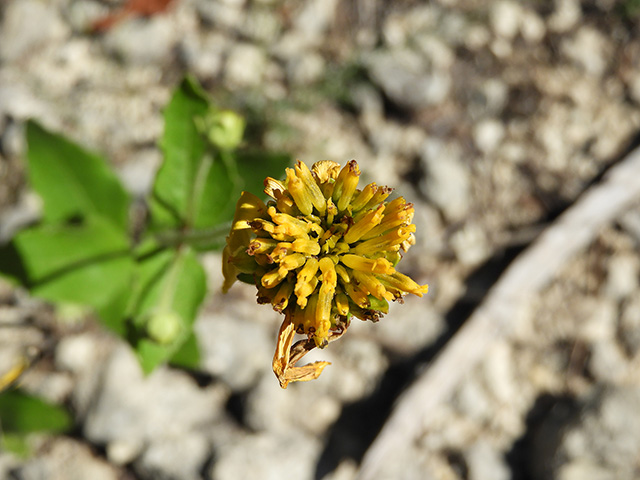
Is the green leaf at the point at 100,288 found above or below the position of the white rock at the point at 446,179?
below

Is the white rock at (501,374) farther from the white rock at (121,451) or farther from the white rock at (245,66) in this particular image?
the white rock at (245,66)

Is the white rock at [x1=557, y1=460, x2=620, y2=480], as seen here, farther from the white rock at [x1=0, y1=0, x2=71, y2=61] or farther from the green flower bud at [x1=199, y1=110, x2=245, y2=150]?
the white rock at [x1=0, y1=0, x2=71, y2=61]

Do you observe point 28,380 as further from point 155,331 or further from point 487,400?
point 487,400

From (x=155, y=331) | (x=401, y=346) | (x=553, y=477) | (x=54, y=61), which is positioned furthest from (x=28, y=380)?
(x=553, y=477)

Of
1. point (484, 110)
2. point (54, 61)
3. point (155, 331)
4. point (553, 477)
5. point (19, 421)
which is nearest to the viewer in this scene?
point (155, 331)

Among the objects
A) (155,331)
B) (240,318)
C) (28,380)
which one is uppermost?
(155,331)

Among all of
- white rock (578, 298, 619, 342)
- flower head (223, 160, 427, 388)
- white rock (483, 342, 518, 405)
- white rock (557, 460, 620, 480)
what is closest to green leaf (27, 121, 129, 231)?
flower head (223, 160, 427, 388)

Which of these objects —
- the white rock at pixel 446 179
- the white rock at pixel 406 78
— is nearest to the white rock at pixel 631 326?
the white rock at pixel 446 179

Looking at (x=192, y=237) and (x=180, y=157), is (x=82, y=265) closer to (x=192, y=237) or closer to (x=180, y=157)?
(x=192, y=237)

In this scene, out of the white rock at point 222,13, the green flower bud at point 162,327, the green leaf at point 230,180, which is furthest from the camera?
the white rock at point 222,13
